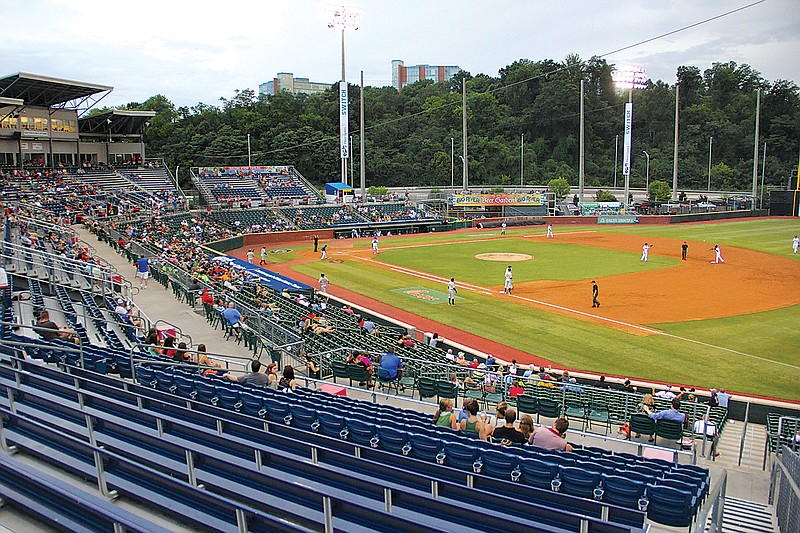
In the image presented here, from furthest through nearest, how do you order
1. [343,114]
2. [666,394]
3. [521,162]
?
[521,162] < [343,114] < [666,394]

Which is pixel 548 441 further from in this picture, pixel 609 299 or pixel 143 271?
pixel 143 271

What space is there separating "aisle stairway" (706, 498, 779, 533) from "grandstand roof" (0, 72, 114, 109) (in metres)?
57.9

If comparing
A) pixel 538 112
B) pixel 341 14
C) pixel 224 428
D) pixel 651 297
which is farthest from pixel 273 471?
pixel 538 112

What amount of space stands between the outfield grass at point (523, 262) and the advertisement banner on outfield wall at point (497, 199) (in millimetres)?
21016

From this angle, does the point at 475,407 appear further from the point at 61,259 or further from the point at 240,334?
the point at 61,259

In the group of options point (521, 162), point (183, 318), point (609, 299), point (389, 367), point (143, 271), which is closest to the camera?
point (389, 367)

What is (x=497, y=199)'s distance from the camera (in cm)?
7625

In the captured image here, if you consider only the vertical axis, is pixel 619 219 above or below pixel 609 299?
above

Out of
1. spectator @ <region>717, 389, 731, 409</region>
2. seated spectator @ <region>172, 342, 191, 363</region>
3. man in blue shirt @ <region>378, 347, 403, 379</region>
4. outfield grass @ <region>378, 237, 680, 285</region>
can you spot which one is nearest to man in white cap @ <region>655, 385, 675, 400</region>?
spectator @ <region>717, 389, 731, 409</region>

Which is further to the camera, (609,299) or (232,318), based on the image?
(609,299)

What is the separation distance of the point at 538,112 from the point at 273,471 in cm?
11938

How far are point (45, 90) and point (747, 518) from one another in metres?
63.2

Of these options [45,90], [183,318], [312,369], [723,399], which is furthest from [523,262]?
[45,90]

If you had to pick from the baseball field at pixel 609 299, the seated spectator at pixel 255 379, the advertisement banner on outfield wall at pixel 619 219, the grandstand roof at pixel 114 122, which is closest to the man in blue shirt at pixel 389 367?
the seated spectator at pixel 255 379
